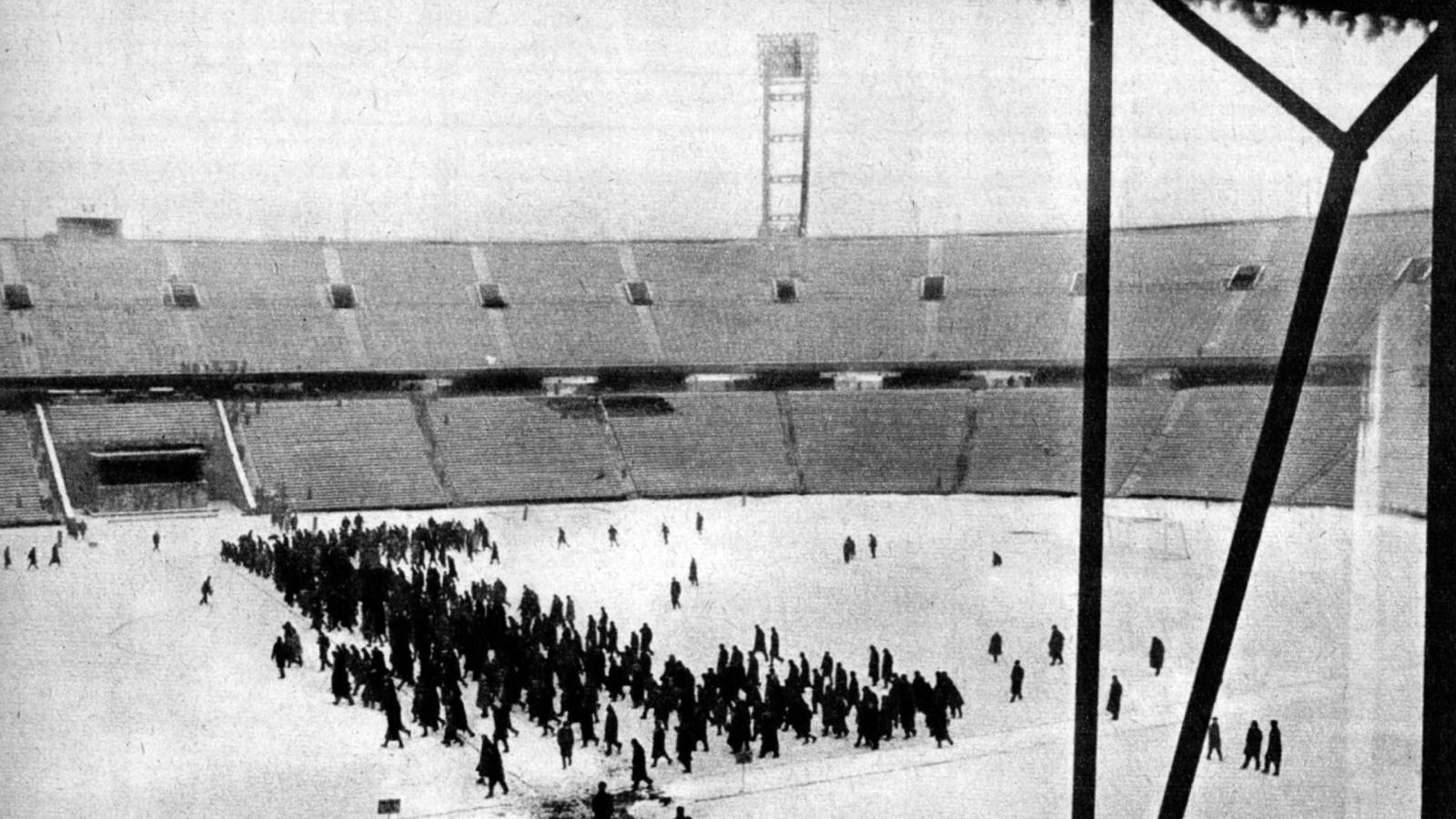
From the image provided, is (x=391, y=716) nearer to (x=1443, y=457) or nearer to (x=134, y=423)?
(x=1443, y=457)

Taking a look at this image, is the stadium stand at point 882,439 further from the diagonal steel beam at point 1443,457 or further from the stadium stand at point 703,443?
the diagonal steel beam at point 1443,457

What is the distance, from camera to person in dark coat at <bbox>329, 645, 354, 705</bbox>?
1119cm

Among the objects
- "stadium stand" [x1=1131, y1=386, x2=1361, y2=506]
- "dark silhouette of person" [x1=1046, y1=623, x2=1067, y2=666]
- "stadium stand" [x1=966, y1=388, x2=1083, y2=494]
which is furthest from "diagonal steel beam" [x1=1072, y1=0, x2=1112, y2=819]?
"stadium stand" [x1=966, y1=388, x2=1083, y2=494]

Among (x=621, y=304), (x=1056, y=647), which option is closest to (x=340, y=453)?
(x=621, y=304)

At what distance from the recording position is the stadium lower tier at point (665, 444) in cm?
2577

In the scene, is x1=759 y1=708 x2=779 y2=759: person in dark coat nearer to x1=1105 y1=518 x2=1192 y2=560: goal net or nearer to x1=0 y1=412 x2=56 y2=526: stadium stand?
x1=1105 y1=518 x2=1192 y2=560: goal net

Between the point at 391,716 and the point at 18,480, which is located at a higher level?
the point at 18,480

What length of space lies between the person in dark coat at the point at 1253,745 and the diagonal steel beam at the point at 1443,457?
803 centimetres

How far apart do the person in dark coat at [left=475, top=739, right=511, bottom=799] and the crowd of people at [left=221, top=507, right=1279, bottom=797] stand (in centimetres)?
1

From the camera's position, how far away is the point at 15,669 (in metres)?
12.6

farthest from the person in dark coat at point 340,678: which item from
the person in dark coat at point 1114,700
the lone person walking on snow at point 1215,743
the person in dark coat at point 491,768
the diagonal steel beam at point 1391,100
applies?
the diagonal steel beam at point 1391,100

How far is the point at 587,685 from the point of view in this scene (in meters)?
10.9

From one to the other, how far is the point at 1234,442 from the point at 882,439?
8.45 meters

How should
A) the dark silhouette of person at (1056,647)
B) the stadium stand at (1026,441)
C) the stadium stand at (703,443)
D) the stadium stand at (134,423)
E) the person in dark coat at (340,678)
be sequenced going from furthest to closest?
the stadium stand at (703,443), the stadium stand at (1026,441), the stadium stand at (134,423), the dark silhouette of person at (1056,647), the person in dark coat at (340,678)
